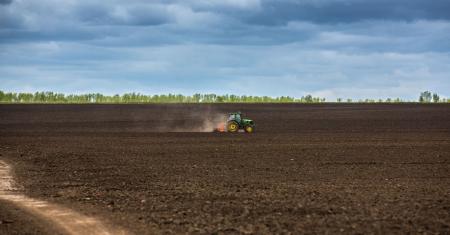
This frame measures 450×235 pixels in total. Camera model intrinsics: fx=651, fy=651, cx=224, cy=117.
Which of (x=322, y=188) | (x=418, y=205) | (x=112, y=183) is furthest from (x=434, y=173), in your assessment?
(x=112, y=183)

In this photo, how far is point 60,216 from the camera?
570 inches

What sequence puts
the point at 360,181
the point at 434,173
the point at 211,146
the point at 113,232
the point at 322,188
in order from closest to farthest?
the point at 113,232 → the point at 322,188 → the point at 360,181 → the point at 434,173 → the point at 211,146

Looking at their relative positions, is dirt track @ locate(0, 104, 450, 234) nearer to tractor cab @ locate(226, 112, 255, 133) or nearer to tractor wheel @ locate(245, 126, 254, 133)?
tractor cab @ locate(226, 112, 255, 133)

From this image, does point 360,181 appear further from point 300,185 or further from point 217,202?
Result: point 217,202

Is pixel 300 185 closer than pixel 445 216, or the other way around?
pixel 445 216

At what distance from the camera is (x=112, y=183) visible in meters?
20.3

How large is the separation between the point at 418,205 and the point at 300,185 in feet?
14.4

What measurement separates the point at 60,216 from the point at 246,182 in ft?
23.0

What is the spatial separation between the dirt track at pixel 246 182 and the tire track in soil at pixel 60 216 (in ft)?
1.38

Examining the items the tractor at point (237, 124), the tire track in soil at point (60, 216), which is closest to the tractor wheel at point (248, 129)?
the tractor at point (237, 124)

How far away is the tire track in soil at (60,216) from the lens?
507 inches

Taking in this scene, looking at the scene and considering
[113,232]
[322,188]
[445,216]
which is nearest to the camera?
[113,232]

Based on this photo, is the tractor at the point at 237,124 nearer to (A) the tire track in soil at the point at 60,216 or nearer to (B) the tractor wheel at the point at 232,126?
(B) the tractor wheel at the point at 232,126

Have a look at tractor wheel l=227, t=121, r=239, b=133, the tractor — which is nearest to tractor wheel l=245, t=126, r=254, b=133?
the tractor
